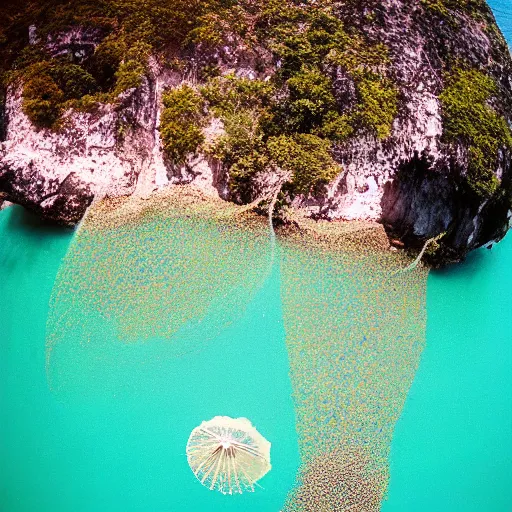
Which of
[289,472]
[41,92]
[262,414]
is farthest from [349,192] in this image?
[41,92]

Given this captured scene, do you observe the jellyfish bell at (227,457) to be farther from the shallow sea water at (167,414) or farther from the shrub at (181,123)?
the shrub at (181,123)

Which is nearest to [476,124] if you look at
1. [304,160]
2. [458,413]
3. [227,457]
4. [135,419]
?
[304,160]

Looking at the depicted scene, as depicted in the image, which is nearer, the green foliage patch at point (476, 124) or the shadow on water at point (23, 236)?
the shadow on water at point (23, 236)

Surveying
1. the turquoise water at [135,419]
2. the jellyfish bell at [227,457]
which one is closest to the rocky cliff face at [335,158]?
the turquoise water at [135,419]

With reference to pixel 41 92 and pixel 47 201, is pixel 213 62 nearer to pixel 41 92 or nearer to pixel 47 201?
pixel 41 92

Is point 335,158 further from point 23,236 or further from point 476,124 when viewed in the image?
point 23,236
